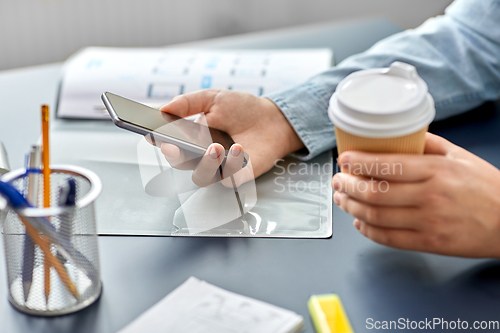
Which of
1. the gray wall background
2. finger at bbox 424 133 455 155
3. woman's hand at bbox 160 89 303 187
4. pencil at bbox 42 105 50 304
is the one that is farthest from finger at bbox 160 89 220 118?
the gray wall background

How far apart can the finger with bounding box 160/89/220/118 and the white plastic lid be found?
0.87ft

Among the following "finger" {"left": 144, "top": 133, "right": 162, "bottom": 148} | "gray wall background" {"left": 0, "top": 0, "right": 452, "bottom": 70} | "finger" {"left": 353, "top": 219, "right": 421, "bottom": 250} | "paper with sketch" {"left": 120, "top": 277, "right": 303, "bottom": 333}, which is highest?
"finger" {"left": 144, "top": 133, "right": 162, "bottom": 148}

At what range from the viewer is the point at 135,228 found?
1.81 ft

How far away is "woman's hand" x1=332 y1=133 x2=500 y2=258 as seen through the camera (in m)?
0.41

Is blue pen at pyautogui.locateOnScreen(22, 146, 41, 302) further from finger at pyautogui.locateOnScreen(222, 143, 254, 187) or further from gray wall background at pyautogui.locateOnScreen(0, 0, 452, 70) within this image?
gray wall background at pyautogui.locateOnScreen(0, 0, 452, 70)

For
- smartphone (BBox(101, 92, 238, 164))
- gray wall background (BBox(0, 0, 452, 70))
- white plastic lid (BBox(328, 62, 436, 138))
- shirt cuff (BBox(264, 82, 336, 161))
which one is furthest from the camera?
gray wall background (BBox(0, 0, 452, 70))

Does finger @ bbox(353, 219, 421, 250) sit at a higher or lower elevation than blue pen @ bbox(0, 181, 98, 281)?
lower

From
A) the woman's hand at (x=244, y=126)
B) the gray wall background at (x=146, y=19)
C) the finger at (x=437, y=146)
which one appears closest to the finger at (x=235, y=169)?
the woman's hand at (x=244, y=126)

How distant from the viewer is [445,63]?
2.49 feet

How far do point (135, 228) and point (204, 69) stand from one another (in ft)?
1.22

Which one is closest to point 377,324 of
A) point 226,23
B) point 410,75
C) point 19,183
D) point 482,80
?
point 410,75

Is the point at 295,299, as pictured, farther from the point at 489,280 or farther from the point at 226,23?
the point at 226,23

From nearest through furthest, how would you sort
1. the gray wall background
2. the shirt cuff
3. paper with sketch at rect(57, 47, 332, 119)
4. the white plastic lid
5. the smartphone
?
the white plastic lid, the smartphone, the shirt cuff, paper with sketch at rect(57, 47, 332, 119), the gray wall background

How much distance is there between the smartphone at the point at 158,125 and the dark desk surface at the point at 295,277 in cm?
11
